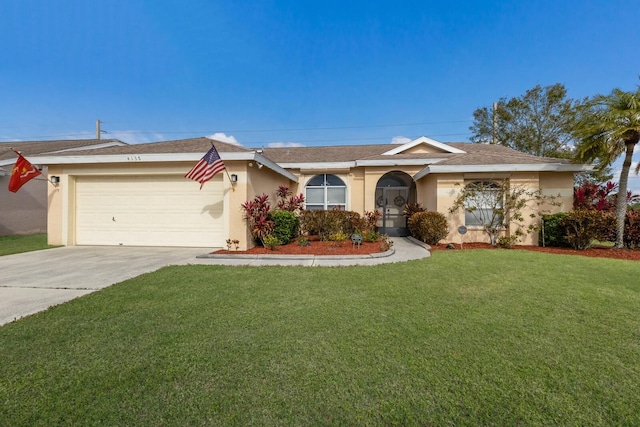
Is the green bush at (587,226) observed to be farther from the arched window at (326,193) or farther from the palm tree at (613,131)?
the arched window at (326,193)

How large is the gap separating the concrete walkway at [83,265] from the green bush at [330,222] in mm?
2084

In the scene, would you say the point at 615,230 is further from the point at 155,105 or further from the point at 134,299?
the point at 155,105

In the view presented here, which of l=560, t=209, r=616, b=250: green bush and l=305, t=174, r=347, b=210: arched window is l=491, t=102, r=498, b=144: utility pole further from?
l=305, t=174, r=347, b=210: arched window

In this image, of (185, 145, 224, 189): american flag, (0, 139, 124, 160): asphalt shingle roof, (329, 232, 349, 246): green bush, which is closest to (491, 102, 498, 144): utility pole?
(329, 232, 349, 246): green bush

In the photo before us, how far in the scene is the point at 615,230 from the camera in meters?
9.10

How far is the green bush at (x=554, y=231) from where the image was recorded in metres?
9.80

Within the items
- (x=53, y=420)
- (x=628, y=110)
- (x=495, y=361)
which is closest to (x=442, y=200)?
(x=628, y=110)

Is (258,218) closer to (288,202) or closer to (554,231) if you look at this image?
(288,202)

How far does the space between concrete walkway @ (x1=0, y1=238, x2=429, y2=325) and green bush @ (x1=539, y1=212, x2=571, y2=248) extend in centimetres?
475

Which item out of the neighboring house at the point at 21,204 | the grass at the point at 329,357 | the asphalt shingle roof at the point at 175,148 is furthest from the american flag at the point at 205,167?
the neighboring house at the point at 21,204

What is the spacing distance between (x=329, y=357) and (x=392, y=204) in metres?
12.9

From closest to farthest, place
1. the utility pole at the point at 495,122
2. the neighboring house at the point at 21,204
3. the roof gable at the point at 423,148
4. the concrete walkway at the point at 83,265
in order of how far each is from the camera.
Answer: the concrete walkway at the point at 83,265, the neighboring house at the point at 21,204, the roof gable at the point at 423,148, the utility pole at the point at 495,122

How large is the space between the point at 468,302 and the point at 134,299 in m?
5.35

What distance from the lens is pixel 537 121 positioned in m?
23.0
